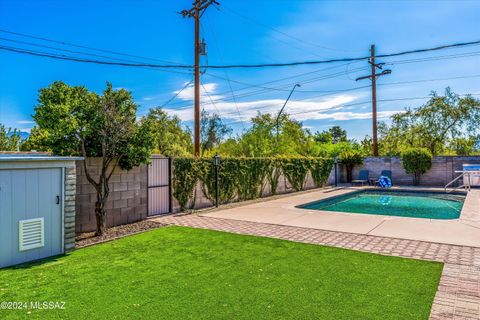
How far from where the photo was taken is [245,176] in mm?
12117

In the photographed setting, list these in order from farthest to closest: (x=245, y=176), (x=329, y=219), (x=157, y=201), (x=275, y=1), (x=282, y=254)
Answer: (x=245, y=176) → (x=275, y=1) → (x=157, y=201) → (x=329, y=219) → (x=282, y=254)

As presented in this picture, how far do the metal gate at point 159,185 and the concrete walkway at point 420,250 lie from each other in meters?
0.56

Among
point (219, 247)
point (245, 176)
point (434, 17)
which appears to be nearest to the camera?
point (219, 247)

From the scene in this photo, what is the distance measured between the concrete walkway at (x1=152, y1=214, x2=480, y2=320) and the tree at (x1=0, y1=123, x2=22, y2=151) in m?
11.8

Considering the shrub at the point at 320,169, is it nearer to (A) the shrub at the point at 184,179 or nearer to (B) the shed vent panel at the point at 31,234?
(A) the shrub at the point at 184,179

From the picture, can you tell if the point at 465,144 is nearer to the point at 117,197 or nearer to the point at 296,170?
the point at 296,170

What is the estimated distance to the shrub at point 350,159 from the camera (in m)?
20.5

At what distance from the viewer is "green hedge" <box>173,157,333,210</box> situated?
9492 millimetres

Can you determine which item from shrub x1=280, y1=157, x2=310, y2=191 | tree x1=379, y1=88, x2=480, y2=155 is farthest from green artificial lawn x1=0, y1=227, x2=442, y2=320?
tree x1=379, y1=88, x2=480, y2=155

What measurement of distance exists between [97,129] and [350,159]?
17.4m

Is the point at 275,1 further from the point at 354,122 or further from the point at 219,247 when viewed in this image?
the point at 354,122

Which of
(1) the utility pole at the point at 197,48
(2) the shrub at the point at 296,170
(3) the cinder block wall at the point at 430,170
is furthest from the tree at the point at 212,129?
(1) the utility pole at the point at 197,48

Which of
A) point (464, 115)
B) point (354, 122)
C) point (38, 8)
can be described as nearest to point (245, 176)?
point (38, 8)

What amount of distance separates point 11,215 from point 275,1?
10.4 meters
